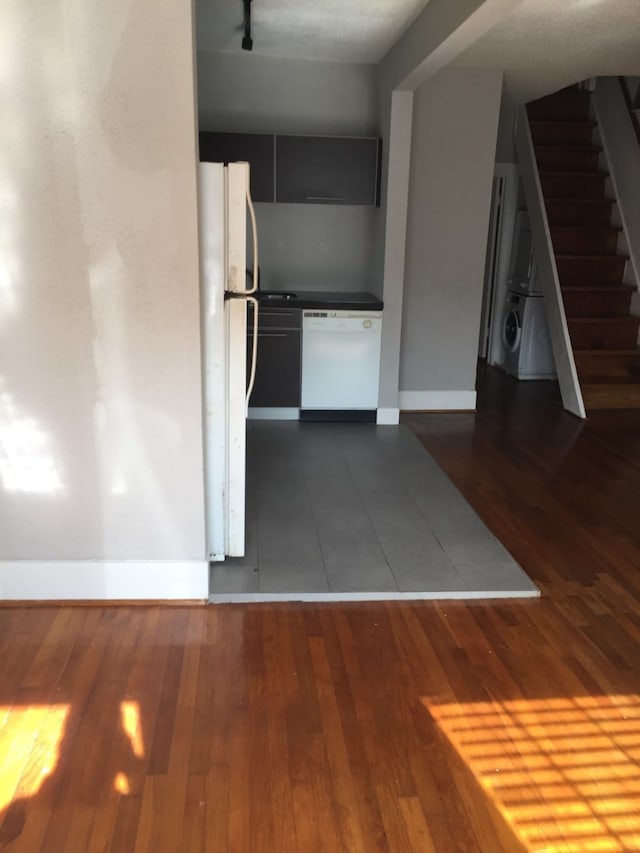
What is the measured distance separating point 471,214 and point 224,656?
401 cm

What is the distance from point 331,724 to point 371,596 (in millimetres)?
784

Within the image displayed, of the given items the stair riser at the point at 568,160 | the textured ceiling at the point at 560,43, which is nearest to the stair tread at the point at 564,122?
the stair riser at the point at 568,160

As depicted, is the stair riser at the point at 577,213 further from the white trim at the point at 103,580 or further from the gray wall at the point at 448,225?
the white trim at the point at 103,580

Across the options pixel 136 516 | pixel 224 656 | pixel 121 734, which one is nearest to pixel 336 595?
pixel 224 656

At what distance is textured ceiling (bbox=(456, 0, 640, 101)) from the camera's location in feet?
12.1

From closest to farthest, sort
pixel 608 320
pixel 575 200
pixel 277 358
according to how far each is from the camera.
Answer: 1. pixel 277 358
2. pixel 608 320
3. pixel 575 200

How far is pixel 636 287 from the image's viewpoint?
6285mm

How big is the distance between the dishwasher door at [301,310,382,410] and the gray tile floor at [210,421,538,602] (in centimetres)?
55

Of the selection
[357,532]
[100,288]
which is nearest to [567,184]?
[357,532]

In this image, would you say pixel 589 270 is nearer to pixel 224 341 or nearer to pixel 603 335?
pixel 603 335

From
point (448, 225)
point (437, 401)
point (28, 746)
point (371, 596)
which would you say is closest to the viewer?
point (28, 746)

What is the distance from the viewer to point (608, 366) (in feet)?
19.7

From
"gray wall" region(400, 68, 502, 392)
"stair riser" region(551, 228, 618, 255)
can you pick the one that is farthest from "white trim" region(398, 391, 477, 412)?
"stair riser" region(551, 228, 618, 255)

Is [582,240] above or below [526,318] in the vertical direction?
above
